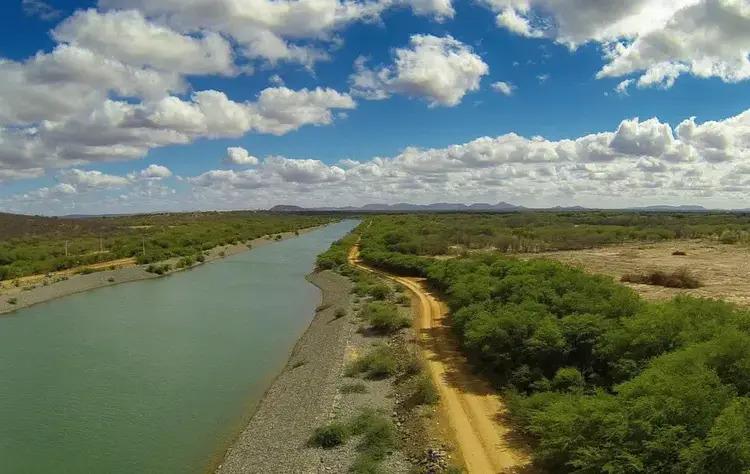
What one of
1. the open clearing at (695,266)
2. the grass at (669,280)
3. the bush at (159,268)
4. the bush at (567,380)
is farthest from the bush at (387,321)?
the bush at (159,268)

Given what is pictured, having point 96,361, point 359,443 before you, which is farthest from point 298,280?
point 359,443

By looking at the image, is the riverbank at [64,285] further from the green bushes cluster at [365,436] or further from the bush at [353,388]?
the green bushes cluster at [365,436]

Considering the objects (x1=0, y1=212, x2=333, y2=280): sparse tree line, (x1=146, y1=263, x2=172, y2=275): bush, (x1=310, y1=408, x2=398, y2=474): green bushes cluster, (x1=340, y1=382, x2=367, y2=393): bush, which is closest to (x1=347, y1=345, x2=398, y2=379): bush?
(x1=340, y1=382, x2=367, y2=393): bush

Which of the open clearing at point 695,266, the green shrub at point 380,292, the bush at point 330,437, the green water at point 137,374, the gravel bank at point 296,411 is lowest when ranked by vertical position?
the green water at point 137,374

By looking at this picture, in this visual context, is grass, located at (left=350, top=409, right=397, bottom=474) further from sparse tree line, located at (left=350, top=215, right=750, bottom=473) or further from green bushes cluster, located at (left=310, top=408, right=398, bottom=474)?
sparse tree line, located at (left=350, top=215, right=750, bottom=473)

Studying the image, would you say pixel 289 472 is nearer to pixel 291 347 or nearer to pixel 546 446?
pixel 546 446

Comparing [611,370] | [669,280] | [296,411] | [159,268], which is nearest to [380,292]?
[669,280]
